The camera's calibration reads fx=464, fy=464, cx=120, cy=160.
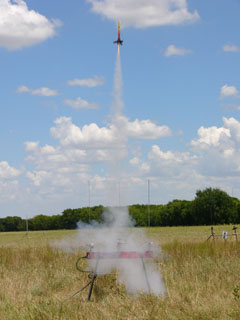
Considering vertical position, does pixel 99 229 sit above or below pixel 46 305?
above

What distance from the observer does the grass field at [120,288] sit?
319 inches

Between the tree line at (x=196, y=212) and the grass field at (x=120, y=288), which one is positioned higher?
the tree line at (x=196, y=212)

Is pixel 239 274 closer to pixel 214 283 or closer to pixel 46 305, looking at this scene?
pixel 214 283

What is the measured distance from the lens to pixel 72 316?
795 centimetres

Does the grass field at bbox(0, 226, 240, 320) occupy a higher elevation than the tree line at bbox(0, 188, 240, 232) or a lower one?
lower

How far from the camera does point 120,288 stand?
34.1 ft

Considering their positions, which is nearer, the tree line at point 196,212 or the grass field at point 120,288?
the grass field at point 120,288

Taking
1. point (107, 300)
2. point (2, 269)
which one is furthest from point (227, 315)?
point (2, 269)

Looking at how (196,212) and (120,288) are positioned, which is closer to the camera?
(120,288)

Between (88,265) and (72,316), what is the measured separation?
5071 millimetres

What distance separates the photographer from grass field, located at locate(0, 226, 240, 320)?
26.6 ft

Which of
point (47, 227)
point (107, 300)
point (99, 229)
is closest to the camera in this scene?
point (107, 300)

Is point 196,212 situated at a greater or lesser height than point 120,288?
greater

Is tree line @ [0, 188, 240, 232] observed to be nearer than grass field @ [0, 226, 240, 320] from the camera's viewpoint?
No
